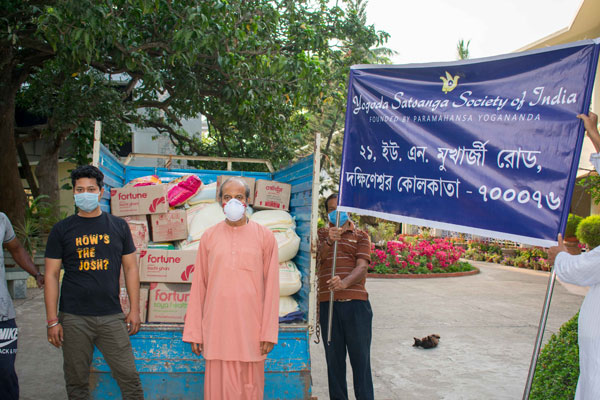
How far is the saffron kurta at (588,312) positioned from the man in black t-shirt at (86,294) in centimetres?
263

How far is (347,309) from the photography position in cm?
367

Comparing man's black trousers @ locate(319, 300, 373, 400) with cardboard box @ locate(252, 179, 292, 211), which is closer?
man's black trousers @ locate(319, 300, 373, 400)

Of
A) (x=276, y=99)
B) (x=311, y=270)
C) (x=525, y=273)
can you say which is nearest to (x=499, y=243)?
(x=525, y=273)

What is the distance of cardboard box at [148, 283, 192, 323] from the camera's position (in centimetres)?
375

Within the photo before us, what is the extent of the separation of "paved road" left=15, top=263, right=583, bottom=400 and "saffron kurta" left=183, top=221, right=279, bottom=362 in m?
1.94

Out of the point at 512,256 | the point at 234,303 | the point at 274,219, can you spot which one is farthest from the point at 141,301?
the point at 512,256

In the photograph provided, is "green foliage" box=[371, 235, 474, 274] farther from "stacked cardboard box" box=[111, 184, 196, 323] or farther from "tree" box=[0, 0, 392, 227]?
"stacked cardboard box" box=[111, 184, 196, 323]

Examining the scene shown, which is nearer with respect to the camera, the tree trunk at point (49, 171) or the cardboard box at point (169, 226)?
the cardboard box at point (169, 226)

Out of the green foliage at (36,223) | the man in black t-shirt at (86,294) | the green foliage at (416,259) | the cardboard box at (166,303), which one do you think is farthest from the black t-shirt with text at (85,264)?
the green foliage at (416,259)

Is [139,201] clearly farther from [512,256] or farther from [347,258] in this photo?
[512,256]

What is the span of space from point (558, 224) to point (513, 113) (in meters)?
0.68

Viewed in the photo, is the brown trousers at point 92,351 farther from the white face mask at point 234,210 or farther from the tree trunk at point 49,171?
the tree trunk at point 49,171

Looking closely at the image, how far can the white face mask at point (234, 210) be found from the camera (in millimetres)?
2975

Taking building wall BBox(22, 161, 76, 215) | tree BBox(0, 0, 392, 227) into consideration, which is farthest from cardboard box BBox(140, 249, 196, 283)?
building wall BBox(22, 161, 76, 215)
